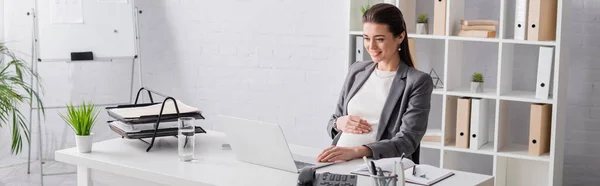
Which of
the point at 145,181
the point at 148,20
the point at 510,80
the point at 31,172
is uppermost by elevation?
the point at 148,20

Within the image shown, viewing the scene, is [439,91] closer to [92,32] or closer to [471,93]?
[471,93]

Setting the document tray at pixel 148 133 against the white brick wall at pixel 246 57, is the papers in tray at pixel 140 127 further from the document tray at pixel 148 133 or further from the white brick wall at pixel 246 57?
the white brick wall at pixel 246 57

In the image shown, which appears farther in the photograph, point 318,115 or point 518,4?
point 318,115

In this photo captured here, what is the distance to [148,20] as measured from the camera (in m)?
5.42

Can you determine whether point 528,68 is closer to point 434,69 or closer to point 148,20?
point 434,69

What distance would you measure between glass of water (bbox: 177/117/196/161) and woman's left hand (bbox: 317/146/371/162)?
17.6 inches

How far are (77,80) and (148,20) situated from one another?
0.66 meters

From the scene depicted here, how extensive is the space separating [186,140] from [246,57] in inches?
91.6

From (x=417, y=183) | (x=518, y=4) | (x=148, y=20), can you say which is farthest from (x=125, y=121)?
(x=148, y=20)

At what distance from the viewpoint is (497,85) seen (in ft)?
13.1

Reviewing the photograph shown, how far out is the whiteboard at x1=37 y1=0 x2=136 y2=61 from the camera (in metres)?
4.98

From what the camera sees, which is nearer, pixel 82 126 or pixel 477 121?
pixel 82 126

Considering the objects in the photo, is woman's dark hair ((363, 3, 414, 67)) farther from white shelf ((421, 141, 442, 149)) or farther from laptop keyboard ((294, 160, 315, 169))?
white shelf ((421, 141, 442, 149))

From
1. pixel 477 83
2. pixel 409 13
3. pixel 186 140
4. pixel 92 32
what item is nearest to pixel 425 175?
pixel 186 140
